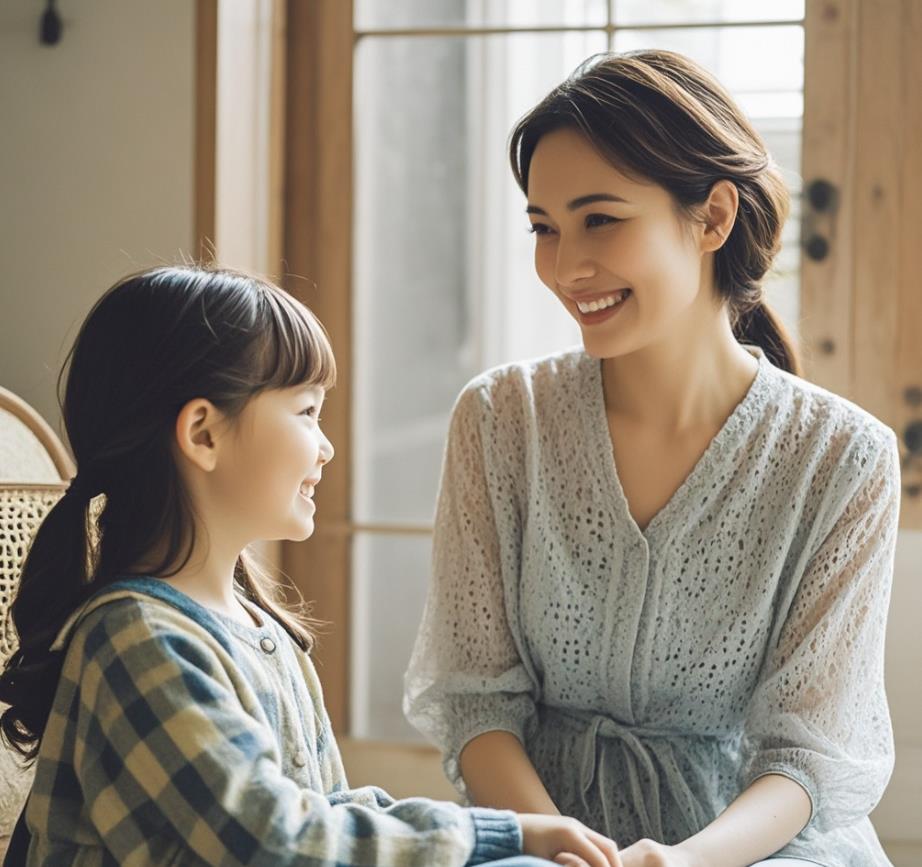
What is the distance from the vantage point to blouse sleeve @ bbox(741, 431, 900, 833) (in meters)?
1.47

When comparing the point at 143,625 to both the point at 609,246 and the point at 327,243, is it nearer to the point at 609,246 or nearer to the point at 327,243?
the point at 609,246

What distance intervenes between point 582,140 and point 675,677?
657mm

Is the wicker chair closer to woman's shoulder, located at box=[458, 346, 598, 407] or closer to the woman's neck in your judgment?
woman's shoulder, located at box=[458, 346, 598, 407]

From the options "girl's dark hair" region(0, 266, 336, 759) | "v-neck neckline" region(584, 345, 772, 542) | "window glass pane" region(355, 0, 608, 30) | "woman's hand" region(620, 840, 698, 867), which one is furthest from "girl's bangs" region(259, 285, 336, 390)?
"window glass pane" region(355, 0, 608, 30)

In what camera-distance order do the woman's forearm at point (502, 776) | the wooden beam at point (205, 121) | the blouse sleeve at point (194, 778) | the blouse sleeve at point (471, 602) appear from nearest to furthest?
the blouse sleeve at point (194, 778) → the woman's forearm at point (502, 776) → the blouse sleeve at point (471, 602) → the wooden beam at point (205, 121)

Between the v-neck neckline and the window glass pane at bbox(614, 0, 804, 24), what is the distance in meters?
0.81

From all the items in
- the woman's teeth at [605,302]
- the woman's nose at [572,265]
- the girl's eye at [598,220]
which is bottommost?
the woman's teeth at [605,302]

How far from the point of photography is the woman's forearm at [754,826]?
4.42ft

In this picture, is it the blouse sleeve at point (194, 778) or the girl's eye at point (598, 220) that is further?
the girl's eye at point (598, 220)

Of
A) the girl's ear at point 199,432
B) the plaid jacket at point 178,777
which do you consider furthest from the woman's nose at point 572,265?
the plaid jacket at point 178,777

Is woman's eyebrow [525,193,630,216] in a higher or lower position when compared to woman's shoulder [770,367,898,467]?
higher

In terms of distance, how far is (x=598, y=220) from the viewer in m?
1.51

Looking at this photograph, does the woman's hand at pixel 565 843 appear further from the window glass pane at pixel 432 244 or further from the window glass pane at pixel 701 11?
the window glass pane at pixel 701 11

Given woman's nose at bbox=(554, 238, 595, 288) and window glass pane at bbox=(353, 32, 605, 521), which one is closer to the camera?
woman's nose at bbox=(554, 238, 595, 288)
